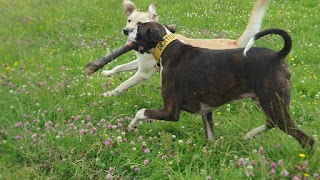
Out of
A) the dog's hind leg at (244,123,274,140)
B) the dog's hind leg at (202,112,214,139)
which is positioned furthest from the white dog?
the dog's hind leg at (244,123,274,140)

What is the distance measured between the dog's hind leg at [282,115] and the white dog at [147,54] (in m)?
2.04

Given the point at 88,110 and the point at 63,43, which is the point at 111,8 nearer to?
the point at 63,43

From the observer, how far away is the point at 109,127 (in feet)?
16.2

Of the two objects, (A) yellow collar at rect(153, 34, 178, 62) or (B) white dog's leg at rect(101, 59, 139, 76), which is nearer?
(A) yellow collar at rect(153, 34, 178, 62)

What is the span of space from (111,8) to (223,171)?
9.21 metres

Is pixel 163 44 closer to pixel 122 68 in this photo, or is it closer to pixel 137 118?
pixel 137 118

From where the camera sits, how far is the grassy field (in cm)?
410

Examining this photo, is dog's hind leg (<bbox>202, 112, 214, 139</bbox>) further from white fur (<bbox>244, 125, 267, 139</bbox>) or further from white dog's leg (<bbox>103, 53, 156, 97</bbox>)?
white dog's leg (<bbox>103, 53, 156, 97</bbox>)

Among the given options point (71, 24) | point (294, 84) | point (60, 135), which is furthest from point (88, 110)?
point (71, 24)

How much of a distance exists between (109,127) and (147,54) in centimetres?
204

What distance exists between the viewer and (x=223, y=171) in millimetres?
3900

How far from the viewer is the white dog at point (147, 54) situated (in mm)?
6121

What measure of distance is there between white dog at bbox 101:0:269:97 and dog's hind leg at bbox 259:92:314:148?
2.04 meters

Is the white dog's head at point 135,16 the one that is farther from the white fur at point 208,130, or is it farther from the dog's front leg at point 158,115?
the white fur at point 208,130
